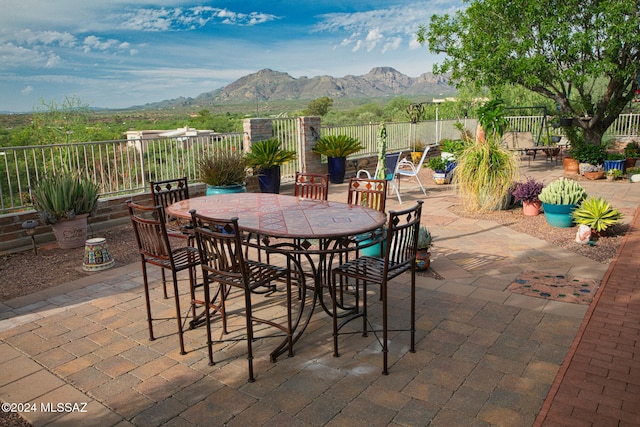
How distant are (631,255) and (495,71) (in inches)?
293

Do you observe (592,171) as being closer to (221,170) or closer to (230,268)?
(221,170)

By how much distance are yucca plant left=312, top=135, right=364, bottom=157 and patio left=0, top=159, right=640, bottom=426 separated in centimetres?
683

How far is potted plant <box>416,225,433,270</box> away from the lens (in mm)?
4594

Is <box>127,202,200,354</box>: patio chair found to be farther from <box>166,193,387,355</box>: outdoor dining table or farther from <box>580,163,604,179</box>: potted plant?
→ <box>580,163,604,179</box>: potted plant

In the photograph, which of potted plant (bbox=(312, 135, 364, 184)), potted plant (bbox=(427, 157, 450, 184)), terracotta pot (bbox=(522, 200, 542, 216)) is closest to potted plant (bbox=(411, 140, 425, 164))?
potted plant (bbox=(427, 157, 450, 184))

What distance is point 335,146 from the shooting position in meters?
10.9

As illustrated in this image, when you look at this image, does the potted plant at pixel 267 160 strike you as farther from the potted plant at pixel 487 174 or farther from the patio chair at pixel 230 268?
the patio chair at pixel 230 268

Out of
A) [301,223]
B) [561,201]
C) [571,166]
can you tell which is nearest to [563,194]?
[561,201]

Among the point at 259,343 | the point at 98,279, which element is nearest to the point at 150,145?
the point at 98,279

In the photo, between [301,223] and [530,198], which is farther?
[530,198]

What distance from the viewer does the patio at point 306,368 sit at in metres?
2.48

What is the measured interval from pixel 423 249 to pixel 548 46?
9.02 m

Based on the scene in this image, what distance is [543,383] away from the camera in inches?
107

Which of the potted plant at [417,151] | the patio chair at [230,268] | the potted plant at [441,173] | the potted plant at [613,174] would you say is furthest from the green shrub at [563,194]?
the potted plant at [417,151]
